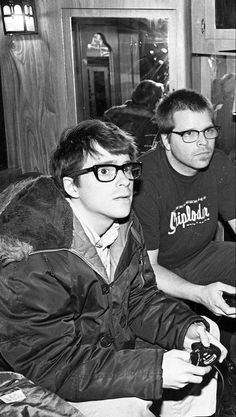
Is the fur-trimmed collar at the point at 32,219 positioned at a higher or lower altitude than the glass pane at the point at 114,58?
lower

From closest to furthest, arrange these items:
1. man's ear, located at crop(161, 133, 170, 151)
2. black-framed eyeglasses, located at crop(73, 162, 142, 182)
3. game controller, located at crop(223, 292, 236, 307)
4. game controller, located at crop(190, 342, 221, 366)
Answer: game controller, located at crop(190, 342, 221, 366) → black-framed eyeglasses, located at crop(73, 162, 142, 182) → game controller, located at crop(223, 292, 236, 307) → man's ear, located at crop(161, 133, 170, 151)

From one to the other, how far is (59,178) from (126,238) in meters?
0.32

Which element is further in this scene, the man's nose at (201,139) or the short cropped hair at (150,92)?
the short cropped hair at (150,92)

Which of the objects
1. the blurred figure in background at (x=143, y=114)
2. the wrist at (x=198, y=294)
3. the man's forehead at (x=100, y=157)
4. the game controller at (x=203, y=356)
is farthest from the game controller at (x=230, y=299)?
the blurred figure in background at (x=143, y=114)

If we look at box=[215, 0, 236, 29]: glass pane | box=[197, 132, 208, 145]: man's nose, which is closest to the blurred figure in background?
box=[215, 0, 236, 29]: glass pane

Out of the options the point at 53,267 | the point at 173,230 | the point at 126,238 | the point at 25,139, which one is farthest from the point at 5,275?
the point at 25,139

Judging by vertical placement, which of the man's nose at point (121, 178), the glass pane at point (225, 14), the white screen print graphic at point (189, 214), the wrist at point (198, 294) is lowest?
the wrist at point (198, 294)

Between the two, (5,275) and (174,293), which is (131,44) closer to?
(174,293)

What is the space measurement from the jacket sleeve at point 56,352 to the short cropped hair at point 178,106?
4.06 feet

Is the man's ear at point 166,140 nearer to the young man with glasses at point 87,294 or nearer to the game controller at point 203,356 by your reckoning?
the young man with glasses at point 87,294

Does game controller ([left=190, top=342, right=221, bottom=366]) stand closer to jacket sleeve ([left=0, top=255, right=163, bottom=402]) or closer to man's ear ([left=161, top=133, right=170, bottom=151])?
jacket sleeve ([left=0, top=255, right=163, bottom=402])

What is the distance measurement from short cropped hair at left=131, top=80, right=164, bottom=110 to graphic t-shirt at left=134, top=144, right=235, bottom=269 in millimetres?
837

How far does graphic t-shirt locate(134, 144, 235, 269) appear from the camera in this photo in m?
2.66

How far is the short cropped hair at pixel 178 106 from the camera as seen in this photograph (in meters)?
2.69
